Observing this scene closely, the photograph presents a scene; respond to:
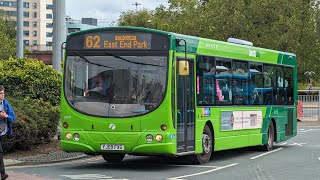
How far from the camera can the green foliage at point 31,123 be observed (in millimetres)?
14969

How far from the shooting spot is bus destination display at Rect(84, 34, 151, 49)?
13469 mm

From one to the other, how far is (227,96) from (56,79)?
4.91 metres

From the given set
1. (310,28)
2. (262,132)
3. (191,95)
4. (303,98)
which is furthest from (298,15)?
(191,95)

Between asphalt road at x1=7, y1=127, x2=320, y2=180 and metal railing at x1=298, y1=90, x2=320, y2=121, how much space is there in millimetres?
17407

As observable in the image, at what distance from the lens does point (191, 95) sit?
14156 millimetres

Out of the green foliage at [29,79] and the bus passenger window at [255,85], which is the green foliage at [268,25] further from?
the green foliage at [29,79]

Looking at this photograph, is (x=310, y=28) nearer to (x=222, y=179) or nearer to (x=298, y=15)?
(x=298, y=15)

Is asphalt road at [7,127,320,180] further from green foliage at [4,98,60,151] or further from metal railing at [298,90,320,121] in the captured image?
metal railing at [298,90,320,121]

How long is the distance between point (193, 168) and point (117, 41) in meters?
3.41

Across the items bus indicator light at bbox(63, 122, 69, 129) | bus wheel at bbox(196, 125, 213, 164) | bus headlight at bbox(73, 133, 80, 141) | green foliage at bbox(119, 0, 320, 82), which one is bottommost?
bus wheel at bbox(196, 125, 213, 164)

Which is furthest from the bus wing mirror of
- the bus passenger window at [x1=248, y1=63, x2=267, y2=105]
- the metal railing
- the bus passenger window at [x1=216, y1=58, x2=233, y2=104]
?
the metal railing

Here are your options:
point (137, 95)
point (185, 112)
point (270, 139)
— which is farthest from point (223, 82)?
point (270, 139)

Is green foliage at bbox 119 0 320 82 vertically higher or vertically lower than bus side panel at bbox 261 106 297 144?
higher

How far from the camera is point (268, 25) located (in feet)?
160
